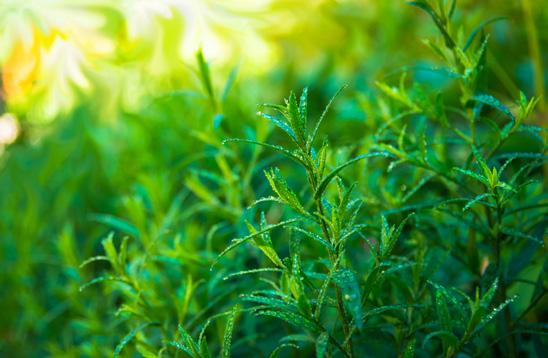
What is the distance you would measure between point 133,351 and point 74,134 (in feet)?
2.58

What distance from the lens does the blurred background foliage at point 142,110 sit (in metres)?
0.87

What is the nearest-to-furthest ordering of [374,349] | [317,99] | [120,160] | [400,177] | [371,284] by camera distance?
[371,284] → [374,349] → [400,177] → [120,160] → [317,99]

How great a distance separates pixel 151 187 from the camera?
0.89 meters

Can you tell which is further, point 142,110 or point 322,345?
point 142,110

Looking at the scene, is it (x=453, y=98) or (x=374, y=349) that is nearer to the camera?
(x=374, y=349)

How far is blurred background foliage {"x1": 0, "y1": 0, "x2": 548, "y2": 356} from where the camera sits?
869mm

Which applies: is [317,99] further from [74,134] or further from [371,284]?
[371,284]

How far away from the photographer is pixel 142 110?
123 centimetres

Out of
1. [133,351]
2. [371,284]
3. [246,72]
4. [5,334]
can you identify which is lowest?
[5,334]

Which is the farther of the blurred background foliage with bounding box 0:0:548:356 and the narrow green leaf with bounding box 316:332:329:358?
the blurred background foliage with bounding box 0:0:548:356

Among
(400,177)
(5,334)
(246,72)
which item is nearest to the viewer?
(400,177)

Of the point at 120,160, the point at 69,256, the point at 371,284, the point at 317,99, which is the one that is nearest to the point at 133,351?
the point at 69,256

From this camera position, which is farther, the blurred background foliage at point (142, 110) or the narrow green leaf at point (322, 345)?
the blurred background foliage at point (142, 110)

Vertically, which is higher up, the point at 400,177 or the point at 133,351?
the point at 400,177
